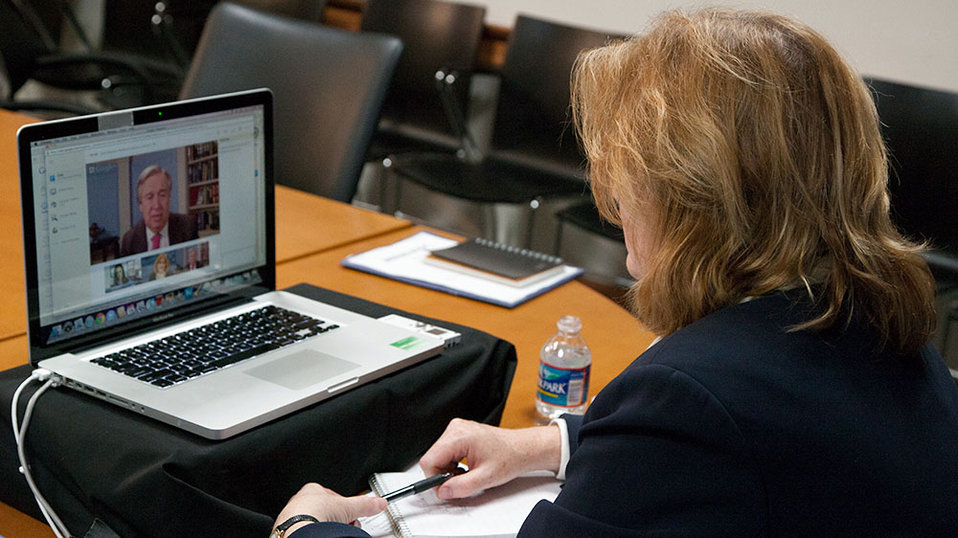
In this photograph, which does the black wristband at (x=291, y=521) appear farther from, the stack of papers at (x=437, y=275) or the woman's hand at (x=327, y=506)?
the stack of papers at (x=437, y=275)

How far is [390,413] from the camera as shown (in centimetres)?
126

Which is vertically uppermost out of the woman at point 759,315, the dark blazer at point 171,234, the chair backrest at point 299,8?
the woman at point 759,315

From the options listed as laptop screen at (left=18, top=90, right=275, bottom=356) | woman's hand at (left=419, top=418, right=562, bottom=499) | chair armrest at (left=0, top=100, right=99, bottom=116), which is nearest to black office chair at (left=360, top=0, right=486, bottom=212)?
chair armrest at (left=0, top=100, right=99, bottom=116)

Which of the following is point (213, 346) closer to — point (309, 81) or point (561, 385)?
point (561, 385)

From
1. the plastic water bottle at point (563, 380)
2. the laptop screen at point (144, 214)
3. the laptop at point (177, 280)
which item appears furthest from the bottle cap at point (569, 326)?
the laptop screen at point (144, 214)

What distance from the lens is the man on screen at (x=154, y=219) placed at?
4.17 ft

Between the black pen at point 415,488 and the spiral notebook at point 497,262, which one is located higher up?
the spiral notebook at point 497,262

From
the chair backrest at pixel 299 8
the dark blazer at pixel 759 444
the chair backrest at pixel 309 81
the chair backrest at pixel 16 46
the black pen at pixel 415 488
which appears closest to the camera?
the dark blazer at pixel 759 444

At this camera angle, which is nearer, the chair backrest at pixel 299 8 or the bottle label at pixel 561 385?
the bottle label at pixel 561 385

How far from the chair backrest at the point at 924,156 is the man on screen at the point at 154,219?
1977 millimetres

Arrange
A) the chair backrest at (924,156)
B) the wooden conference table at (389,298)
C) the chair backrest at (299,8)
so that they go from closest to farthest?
the wooden conference table at (389,298), the chair backrest at (924,156), the chair backrest at (299,8)

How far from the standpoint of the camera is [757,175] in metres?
0.90

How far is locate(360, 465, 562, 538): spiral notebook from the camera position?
1128 mm

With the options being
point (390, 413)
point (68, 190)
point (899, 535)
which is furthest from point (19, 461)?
point (899, 535)
